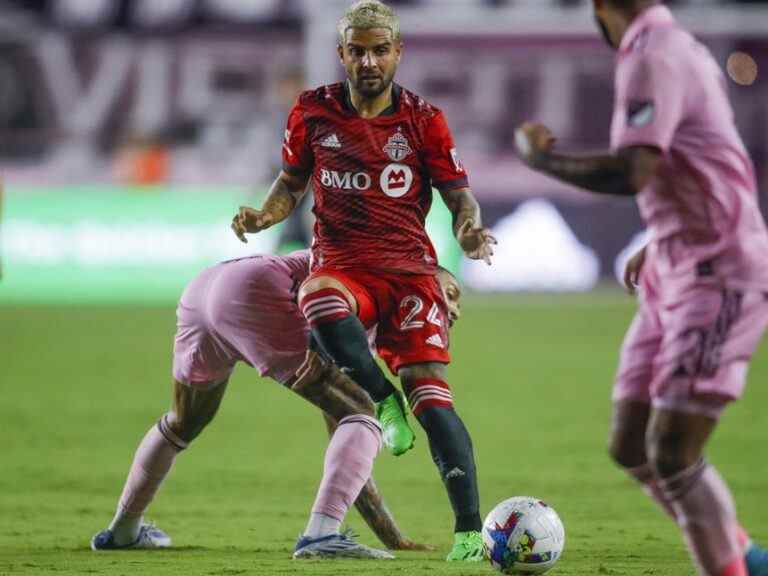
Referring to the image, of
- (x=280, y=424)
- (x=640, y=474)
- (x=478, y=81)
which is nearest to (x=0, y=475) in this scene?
(x=280, y=424)

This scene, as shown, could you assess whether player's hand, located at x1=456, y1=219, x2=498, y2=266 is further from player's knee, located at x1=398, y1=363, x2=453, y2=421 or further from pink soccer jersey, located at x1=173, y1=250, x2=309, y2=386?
pink soccer jersey, located at x1=173, y1=250, x2=309, y2=386

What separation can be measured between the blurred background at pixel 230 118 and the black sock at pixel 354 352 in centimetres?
1450

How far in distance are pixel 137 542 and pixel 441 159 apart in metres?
2.18

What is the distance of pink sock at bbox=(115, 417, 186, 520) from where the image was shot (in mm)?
7320

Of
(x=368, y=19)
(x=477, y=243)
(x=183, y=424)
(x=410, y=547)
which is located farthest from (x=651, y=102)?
(x=183, y=424)

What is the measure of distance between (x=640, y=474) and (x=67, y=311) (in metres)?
16.1

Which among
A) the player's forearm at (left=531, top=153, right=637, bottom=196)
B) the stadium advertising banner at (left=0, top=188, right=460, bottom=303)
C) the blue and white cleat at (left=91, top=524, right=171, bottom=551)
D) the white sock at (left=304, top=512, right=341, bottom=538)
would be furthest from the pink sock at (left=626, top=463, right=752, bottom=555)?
the stadium advertising banner at (left=0, top=188, right=460, bottom=303)

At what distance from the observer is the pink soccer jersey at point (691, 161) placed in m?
5.10

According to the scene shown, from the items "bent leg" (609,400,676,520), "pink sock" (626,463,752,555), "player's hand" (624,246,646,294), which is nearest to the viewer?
"bent leg" (609,400,676,520)

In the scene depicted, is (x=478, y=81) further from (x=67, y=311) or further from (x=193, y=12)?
(x=67, y=311)

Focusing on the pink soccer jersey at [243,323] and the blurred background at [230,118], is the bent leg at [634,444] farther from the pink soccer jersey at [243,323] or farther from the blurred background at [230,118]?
the blurred background at [230,118]

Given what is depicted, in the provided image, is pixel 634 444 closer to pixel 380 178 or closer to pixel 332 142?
pixel 380 178

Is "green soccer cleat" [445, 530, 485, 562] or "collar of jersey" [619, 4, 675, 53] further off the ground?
"collar of jersey" [619, 4, 675, 53]

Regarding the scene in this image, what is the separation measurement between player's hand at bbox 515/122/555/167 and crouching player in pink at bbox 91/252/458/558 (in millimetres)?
1687
